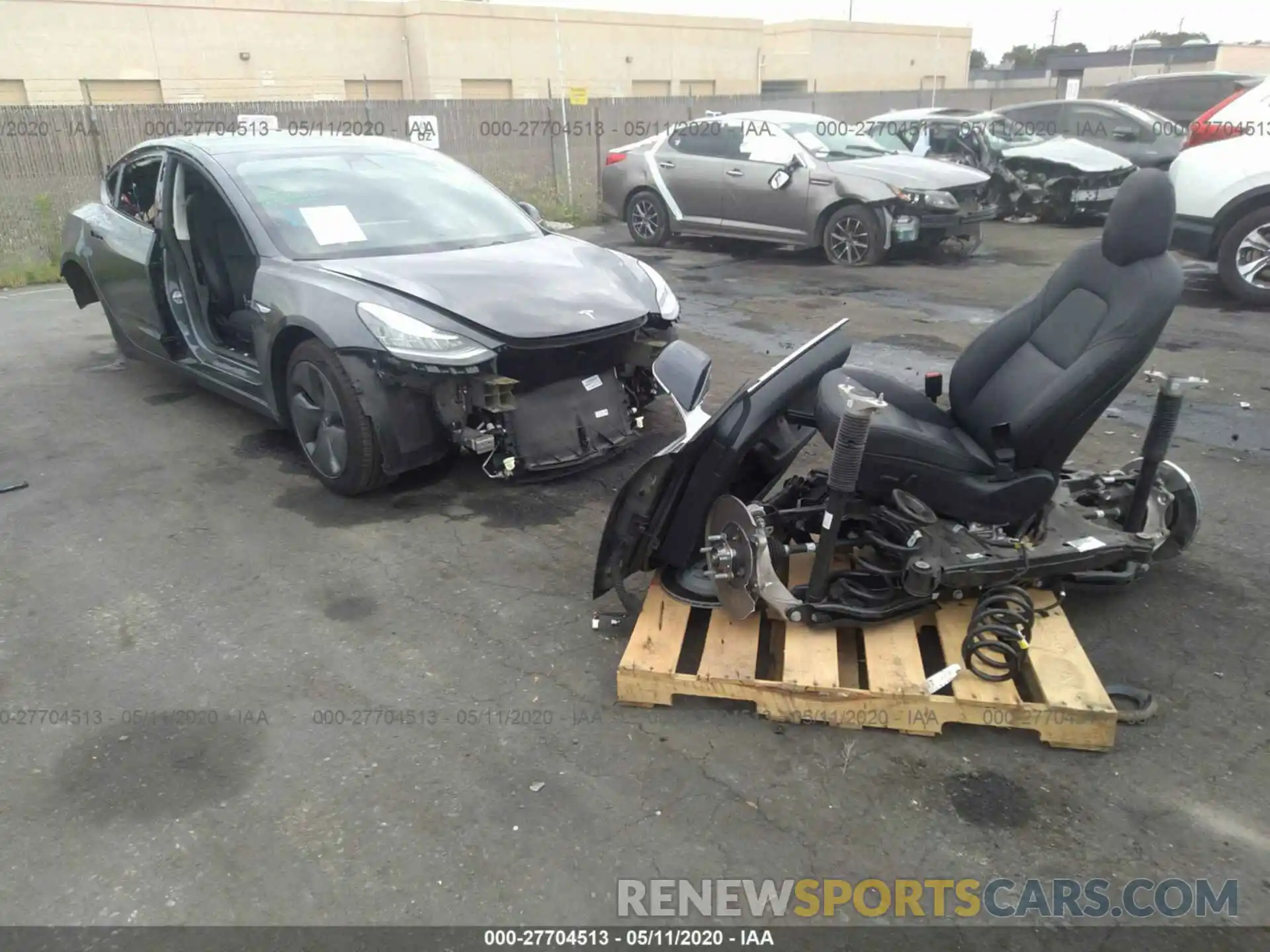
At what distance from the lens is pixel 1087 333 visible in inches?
126

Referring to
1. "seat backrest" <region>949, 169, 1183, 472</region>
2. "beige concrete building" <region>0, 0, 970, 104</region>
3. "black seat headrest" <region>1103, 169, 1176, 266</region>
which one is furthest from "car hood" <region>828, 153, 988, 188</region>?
"beige concrete building" <region>0, 0, 970, 104</region>

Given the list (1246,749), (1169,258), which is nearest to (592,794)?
(1246,749)

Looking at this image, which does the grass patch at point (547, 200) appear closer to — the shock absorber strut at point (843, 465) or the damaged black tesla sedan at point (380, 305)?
the damaged black tesla sedan at point (380, 305)

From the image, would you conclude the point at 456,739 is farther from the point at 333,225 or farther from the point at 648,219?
the point at 648,219

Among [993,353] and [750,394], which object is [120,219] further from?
[993,353]

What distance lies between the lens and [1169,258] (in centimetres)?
306

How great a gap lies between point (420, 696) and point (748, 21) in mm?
48268

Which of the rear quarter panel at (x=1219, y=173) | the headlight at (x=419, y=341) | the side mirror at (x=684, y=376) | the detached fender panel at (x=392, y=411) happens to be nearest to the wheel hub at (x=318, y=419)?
the detached fender panel at (x=392, y=411)

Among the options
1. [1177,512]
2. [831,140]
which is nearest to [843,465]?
[1177,512]

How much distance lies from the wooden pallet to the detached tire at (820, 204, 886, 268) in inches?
291

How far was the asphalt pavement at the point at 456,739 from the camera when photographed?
2.36 metres

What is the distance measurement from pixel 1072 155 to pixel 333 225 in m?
10.9

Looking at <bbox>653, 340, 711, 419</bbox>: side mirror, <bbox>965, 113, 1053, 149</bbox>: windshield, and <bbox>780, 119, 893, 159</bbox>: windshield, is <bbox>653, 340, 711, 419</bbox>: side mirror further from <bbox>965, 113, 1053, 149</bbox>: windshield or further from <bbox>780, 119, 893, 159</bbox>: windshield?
<bbox>965, 113, 1053, 149</bbox>: windshield

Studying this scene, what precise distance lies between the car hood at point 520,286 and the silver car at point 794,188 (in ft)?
18.9
